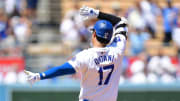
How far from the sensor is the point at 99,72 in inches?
185

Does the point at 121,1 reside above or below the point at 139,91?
above

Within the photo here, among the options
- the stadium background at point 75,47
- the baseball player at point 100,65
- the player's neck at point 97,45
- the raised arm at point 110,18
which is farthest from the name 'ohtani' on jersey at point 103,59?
the stadium background at point 75,47

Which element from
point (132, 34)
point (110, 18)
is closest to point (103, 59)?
point (110, 18)

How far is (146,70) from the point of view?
9797 millimetres

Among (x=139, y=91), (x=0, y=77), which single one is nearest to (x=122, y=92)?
(x=139, y=91)

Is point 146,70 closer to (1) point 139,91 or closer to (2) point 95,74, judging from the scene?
(1) point 139,91

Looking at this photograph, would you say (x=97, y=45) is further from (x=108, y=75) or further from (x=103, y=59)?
(x=108, y=75)

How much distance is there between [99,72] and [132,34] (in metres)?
6.37

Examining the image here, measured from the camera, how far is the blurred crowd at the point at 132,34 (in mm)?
9875

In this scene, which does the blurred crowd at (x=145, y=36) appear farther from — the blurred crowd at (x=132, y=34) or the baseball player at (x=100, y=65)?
the baseball player at (x=100, y=65)

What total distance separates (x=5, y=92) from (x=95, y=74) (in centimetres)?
543

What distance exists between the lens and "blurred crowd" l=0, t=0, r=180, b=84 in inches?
389

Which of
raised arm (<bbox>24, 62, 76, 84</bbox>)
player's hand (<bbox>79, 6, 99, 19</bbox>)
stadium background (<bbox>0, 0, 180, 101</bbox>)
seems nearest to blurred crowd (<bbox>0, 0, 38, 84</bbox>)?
stadium background (<bbox>0, 0, 180, 101</bbox>)

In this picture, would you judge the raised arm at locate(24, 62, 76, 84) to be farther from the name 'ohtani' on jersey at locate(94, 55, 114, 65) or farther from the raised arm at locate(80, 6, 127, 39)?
the raised arm at locate(80, 6, 127, 39)
